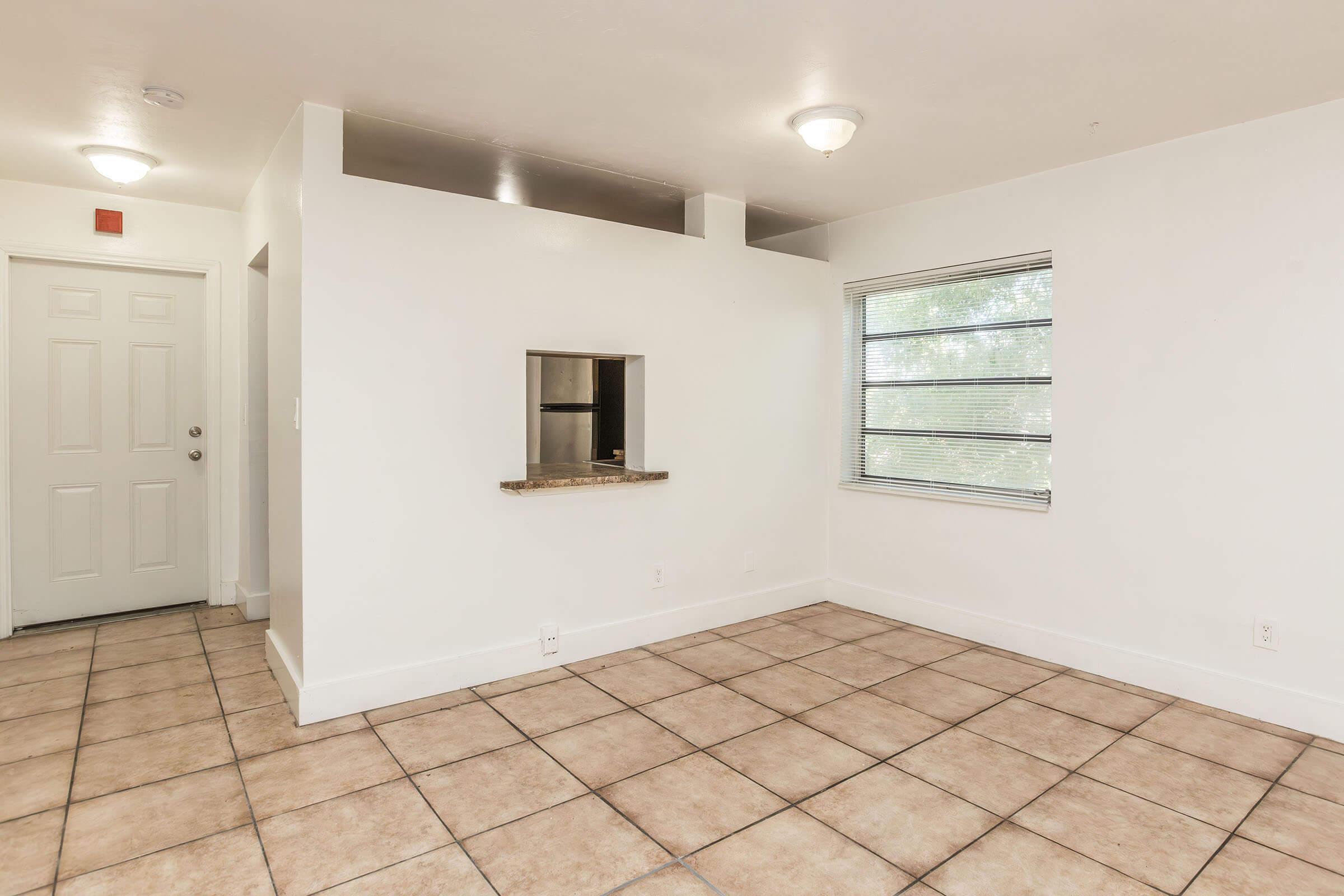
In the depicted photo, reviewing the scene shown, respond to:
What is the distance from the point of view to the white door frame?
12.5 feet

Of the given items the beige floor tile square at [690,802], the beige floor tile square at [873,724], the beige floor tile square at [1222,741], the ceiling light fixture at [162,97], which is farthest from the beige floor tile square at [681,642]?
the ceiling light fixture at [162,97]

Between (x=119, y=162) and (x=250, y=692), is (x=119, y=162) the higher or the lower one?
the higher one

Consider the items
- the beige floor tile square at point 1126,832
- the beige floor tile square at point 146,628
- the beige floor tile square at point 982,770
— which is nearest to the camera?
the beige floor tile square at point 1126,832

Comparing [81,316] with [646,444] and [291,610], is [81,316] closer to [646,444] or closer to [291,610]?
[291,610]

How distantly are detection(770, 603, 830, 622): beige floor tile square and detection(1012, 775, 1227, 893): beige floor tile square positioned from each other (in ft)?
6.65

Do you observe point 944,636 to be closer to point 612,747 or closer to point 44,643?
point 612,747

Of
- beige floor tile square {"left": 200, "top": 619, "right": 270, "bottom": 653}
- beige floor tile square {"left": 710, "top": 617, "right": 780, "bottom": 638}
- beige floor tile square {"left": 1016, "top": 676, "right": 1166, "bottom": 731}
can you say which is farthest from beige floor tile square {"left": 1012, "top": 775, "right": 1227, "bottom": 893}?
beige floor tile square {"left": 200, "top": 619, "right": 270, "bottom": 653}

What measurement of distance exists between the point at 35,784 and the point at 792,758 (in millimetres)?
2522

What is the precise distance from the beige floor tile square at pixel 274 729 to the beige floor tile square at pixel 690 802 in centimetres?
Result: 116

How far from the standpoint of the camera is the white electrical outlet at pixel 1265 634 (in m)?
2.94

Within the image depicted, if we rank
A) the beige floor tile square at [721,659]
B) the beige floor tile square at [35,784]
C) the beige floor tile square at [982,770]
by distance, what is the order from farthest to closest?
1. the beige floor tile square at [721,659]
2. the beige floor tile square at [982,770]
3. the beige floor tile square at [35,784]

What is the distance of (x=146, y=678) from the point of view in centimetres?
330

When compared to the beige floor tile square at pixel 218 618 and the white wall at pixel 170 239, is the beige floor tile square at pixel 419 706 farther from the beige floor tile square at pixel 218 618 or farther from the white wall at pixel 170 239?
the white wall at pixel 170 239

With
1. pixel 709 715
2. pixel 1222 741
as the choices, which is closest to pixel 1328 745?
pixel 1222 741
